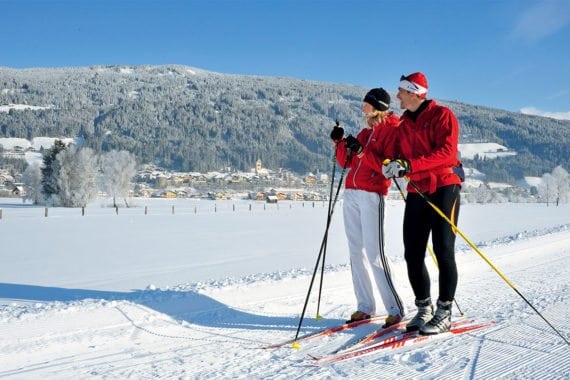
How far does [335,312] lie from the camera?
4.39 metres

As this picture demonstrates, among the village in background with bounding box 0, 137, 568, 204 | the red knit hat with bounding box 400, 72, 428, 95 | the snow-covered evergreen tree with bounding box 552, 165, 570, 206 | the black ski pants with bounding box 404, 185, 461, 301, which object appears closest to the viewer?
the black ski pants with bounding box 404, 185, 461, 301

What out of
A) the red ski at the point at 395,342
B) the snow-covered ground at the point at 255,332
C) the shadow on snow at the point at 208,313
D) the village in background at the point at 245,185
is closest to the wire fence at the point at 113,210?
the village in background at the point at 245,185

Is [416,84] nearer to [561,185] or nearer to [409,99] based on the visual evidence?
[409,99]

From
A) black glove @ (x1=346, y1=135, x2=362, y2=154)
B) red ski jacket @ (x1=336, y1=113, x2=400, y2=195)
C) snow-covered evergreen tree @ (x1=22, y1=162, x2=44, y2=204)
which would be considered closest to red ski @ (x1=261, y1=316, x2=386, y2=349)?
red ski jacket @ (x1=336, y1=113, x2=400, y2=195)

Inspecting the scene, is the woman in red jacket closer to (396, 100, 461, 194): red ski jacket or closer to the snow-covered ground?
(396, 100, 461, 194): red ski jacket

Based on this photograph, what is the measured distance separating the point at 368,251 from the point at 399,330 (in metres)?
0.63

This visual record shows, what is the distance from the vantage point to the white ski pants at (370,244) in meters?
3.74

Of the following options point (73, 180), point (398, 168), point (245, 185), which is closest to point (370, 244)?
point (398, 168)

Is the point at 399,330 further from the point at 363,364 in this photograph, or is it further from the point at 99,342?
A: the point at 99,342

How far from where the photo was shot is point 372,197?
3754mm

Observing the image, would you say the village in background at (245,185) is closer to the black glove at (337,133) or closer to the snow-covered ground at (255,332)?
the snow-covered ground at (255,332)

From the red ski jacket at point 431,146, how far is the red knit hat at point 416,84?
4.3 inches

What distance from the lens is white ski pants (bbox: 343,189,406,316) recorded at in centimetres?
374

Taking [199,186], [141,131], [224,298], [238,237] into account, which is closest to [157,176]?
[199,186]
